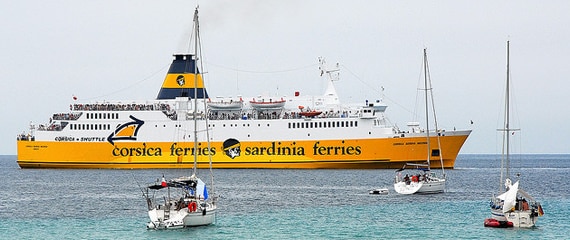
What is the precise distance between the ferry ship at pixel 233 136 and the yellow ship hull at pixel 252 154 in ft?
0.24

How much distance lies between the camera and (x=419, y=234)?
107 ft

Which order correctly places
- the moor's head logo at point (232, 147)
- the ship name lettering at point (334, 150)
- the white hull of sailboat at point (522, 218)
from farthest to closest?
the moor's head logo at point (232, 147) → the ship name lettering at point (334, 150) → the white hull of sailboat at point (522, 218)

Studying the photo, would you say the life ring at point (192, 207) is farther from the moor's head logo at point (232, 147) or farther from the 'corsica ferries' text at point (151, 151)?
the 'corsica ferries' text at point (151, 151)

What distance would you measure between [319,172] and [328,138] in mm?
2565

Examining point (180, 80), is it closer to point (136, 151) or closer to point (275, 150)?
point (136, 151)

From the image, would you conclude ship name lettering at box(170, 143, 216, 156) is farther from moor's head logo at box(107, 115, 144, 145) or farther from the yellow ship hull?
moor's head logo at box(107, 115, 144, 145)

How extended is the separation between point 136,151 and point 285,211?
3410cm

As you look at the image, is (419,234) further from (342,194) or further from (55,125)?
A: (55,125)

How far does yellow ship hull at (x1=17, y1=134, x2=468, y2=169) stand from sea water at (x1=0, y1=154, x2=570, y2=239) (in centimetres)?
599

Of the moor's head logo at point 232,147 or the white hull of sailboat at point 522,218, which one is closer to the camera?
the white hull of sailboat at point 522,218

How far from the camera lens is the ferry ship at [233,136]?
6844cm

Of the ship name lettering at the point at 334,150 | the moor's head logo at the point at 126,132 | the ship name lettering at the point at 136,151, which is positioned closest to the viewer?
the ship name lettering at the point at 334,150

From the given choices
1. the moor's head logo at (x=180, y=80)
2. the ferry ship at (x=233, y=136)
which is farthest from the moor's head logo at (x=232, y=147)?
the moor's head logo at (x=180, y=80)

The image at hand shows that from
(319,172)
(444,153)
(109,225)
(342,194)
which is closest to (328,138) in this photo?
(319,172)
